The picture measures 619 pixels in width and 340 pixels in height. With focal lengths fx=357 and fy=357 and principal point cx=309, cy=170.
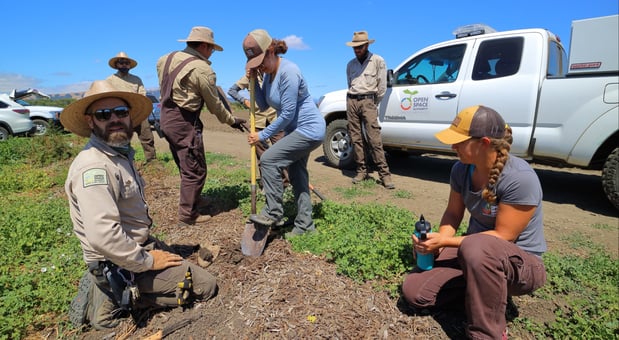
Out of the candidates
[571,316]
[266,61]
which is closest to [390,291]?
[571,316]

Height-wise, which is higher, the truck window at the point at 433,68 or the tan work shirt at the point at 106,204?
the truck window at the point at 433,68

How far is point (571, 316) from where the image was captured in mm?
2621

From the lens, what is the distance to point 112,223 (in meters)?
2.22

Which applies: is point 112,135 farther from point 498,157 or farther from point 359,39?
point 359,39

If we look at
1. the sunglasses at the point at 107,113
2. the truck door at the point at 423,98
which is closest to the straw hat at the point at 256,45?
the sunglasses at the point at 107,113

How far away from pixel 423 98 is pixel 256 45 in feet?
12.4

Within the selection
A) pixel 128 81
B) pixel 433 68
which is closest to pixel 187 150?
pixel 128 81

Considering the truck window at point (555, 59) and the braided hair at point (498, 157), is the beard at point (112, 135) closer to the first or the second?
the braided hair at point (498, 157)

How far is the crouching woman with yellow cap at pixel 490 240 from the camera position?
2.14 meters

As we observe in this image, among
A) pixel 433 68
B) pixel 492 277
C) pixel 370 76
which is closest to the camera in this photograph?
pixel 492 277

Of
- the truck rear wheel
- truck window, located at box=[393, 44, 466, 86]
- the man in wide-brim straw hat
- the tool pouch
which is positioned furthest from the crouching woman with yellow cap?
truck window, located at box=[393, 44, 466, 86]

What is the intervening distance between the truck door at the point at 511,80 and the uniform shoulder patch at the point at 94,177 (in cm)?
512

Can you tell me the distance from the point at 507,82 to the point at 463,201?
A: 132 inches

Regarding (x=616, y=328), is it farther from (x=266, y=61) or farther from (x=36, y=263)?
(x=36, y=263)
